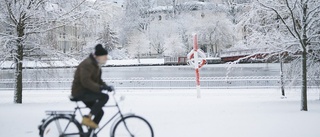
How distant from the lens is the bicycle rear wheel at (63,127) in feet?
18.2

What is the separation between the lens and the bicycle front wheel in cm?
563

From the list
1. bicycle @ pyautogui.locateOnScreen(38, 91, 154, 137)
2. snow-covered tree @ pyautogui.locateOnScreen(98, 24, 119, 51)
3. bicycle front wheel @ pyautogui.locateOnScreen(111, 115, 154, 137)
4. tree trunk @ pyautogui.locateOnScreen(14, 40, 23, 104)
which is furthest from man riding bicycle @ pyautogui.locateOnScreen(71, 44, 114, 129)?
snow-covered tree @ pyautogui.locateOnScreen(98, 24, 119, 51)

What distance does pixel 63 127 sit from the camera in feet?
18.2

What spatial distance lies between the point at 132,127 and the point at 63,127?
44.0 inches

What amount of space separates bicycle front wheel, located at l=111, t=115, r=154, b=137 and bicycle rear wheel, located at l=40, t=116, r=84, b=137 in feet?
1.91


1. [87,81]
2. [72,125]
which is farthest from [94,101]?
[72,125]

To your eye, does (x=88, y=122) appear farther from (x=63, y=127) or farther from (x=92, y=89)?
(x=92, y=89)

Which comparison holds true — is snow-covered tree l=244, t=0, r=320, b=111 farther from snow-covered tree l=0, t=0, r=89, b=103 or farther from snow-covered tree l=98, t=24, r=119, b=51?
snow-covered tree l=98, t=24, r=119, b=51

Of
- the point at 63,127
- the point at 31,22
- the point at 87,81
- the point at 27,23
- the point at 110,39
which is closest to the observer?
the point at 87,81

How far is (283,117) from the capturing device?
9188mm

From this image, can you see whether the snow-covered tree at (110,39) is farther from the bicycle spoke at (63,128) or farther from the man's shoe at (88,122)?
the man's shoe at (88,122)

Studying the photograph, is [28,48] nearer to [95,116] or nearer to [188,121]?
[188,121]

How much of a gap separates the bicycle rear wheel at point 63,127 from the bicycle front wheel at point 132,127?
0.58 metres

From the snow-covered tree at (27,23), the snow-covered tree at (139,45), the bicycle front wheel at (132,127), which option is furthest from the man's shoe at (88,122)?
the snow-covered tree at (139,45)
